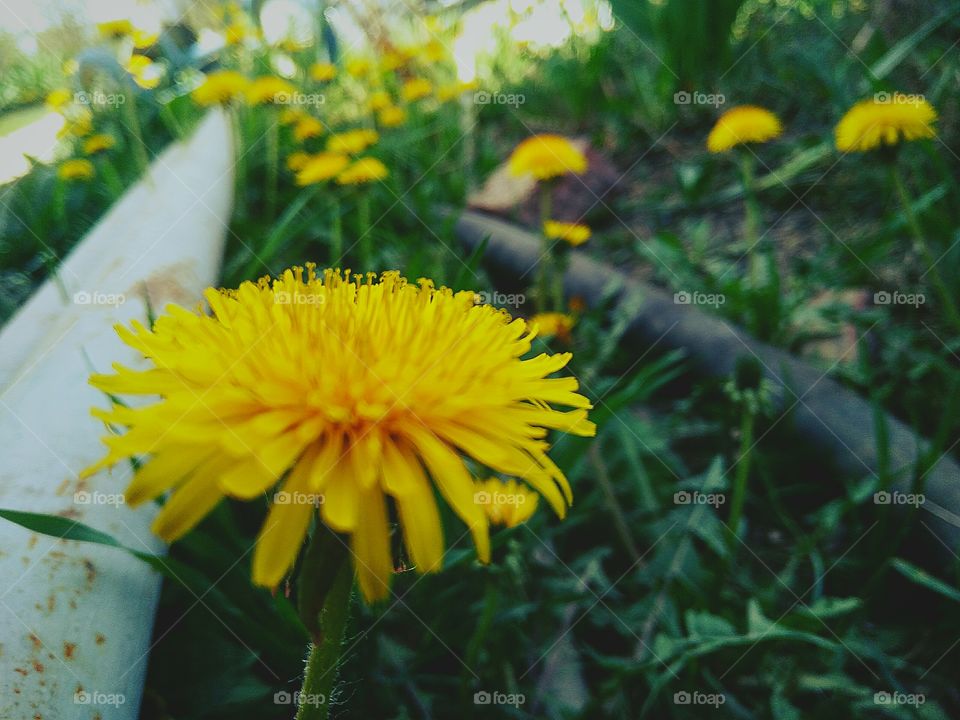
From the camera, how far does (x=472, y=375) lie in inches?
22.9

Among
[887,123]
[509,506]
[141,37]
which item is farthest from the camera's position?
[141,37]

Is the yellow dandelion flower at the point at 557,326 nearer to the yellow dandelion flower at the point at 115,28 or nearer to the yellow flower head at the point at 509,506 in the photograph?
the yellow flower head at the point at 509,506

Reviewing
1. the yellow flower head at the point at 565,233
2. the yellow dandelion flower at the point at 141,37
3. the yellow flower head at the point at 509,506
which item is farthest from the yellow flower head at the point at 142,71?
the yellow flower head at the point at 509,506

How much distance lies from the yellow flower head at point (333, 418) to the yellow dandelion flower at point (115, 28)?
2.53m

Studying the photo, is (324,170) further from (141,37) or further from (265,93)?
(141,37)

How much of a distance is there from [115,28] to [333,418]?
275 cm

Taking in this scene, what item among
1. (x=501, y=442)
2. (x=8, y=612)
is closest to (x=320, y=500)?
(x=501, y=442)

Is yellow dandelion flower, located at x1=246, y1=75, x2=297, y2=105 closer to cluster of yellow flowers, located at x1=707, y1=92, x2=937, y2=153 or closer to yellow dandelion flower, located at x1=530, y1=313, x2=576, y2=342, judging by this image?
yellow dandelion flower, located at x1=530, y1=313, x2=576, y2=342

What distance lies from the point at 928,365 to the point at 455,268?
4.51 ft

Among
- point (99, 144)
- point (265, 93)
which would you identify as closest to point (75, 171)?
point (99, 144)

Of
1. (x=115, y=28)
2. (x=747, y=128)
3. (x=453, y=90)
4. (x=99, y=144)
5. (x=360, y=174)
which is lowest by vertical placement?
(x=747, y=128)

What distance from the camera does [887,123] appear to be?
1.57 metres

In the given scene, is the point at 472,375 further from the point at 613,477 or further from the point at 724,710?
the point at 613,477

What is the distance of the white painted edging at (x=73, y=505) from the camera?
2.16 ft
